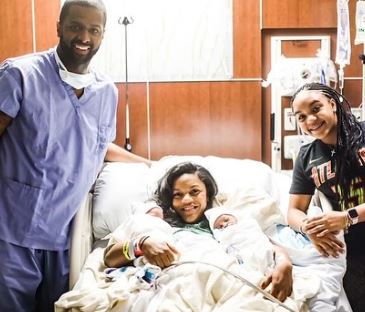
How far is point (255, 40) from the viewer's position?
8.50 feet

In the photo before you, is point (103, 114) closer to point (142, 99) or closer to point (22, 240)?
point (22, 240)

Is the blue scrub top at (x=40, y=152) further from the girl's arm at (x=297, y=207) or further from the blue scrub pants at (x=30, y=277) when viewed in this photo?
the girl's arm at (x=297, y=207)

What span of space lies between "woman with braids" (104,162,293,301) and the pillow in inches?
7.2

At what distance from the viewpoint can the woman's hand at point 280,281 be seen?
1.34 meters

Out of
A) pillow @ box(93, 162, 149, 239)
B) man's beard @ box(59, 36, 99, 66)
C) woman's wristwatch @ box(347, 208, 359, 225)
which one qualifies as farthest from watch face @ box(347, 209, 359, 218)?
man's beard @ box(59, 36, 99, 66)

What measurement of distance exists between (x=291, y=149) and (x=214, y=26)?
0.87 meters

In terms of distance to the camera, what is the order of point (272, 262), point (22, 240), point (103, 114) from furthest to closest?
point (103, 114), point (22, 240), point (272, 262)

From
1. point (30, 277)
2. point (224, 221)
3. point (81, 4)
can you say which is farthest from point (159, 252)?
point (81, 4)

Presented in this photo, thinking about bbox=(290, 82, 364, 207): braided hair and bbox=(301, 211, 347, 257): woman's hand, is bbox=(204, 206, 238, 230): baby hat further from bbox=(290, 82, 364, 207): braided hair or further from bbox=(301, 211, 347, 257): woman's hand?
bbox=(290, 82, 364, 207): braided hair

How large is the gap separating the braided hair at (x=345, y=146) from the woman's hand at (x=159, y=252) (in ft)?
2.25

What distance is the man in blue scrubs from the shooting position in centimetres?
157

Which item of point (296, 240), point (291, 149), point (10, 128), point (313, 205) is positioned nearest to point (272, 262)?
point (296, 240)

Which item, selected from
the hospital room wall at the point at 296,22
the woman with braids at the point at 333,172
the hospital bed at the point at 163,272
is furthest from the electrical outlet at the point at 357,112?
the woman with braids at the point at 333,172

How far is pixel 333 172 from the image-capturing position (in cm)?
165
